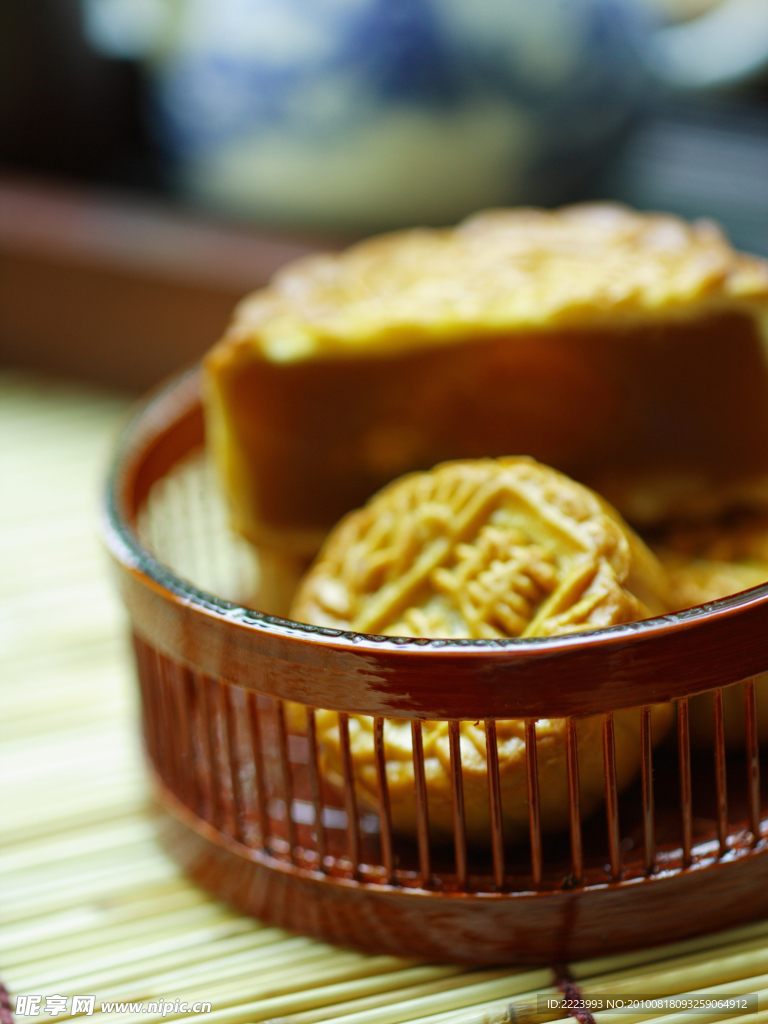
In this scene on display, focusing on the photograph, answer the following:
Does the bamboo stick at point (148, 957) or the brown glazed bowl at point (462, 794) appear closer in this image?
the brown glazed bowl at point (462, 794)

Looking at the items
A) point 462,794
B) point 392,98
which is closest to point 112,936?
point 462,794

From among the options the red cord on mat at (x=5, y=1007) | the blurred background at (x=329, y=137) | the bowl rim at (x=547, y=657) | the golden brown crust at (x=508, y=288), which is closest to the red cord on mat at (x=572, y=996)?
the bowl rim at (x=547, y=657)

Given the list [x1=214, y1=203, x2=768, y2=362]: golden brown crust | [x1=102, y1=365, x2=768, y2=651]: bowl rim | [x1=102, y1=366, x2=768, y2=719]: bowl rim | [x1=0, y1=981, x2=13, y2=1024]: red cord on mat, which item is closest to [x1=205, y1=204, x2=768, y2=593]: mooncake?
[x1=214, y1=203, x2=768, y2=362]: golden brown crust

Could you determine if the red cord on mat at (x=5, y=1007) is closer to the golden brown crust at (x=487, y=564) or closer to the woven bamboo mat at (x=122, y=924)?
the woven bamboo mat at (x=122, y=924)

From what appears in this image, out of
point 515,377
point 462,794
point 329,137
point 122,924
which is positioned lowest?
point 122,924

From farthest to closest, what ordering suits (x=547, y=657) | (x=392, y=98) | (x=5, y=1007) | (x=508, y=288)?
(x=392, y=98), (x=508, y=288), (x=5, y=1007), (x=547, y=657)

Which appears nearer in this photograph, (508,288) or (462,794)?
(462,794)

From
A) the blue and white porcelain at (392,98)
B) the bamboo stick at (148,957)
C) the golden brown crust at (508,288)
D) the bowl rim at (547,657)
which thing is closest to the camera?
the bowl rim at (547,657)

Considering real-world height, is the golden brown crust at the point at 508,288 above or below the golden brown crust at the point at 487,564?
above

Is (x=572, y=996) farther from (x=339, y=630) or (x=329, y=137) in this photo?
(x=329, y=137)
